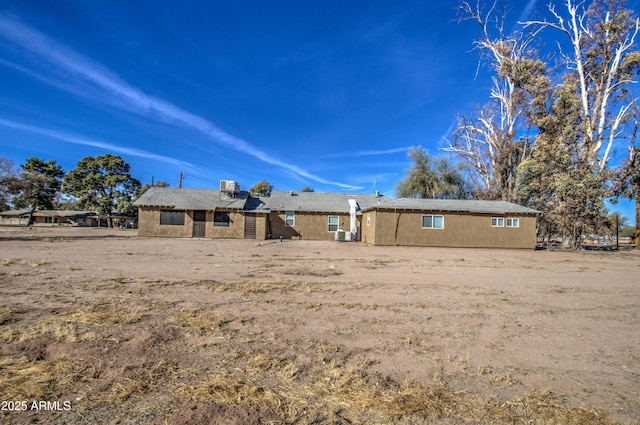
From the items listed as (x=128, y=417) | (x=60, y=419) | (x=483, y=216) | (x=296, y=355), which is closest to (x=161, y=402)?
(x=128, y=417)

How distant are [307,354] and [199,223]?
21235 millimetres

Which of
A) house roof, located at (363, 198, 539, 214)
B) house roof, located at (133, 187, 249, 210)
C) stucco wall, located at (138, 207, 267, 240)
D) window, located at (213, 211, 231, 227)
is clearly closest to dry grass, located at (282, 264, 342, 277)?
house roof, located at (363, 198, 539, 214)

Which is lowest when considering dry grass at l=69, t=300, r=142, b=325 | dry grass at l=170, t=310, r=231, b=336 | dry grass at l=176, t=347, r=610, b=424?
dry grass at l=176, t=347, r=610, b=424

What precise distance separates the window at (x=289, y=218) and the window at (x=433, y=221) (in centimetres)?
960

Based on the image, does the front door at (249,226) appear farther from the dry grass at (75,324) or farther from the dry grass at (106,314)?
the dry grass at (75,324)

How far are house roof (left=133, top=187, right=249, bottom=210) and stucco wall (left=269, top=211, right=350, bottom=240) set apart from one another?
114 inches

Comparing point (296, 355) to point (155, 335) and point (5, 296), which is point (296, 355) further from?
point (5, 296)

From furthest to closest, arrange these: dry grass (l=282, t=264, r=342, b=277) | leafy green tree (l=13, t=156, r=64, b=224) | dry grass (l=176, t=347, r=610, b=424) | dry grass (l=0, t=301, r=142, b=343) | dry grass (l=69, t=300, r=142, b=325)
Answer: leafy green tree (l=13, t=156, r=64, b=224), dry grass (l=282, t=264, r=342, b=277), dry grass (l=69, t=300, r=142, b=325), dry grass (l=0, t=301, r=142, b=343), dry grass (l=176, t=347, r=610, b=424)

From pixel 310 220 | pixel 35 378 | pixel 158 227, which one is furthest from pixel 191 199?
pixel 35 378

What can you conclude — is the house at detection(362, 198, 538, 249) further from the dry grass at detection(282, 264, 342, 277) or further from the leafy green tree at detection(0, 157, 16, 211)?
the leafy green tree at detection(0, 157, 16, 211)

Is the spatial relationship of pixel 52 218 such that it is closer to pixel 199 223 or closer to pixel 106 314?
pixel 199 223

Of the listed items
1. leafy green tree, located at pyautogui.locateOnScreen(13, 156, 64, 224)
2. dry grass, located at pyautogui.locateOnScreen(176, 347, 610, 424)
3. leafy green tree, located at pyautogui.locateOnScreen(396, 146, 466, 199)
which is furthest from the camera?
leafy green tree, located at pyautogui.locateOnScreen(13, 156, 64, 224)

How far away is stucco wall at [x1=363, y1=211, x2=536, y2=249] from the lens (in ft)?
63.6

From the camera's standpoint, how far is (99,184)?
40.7 m
